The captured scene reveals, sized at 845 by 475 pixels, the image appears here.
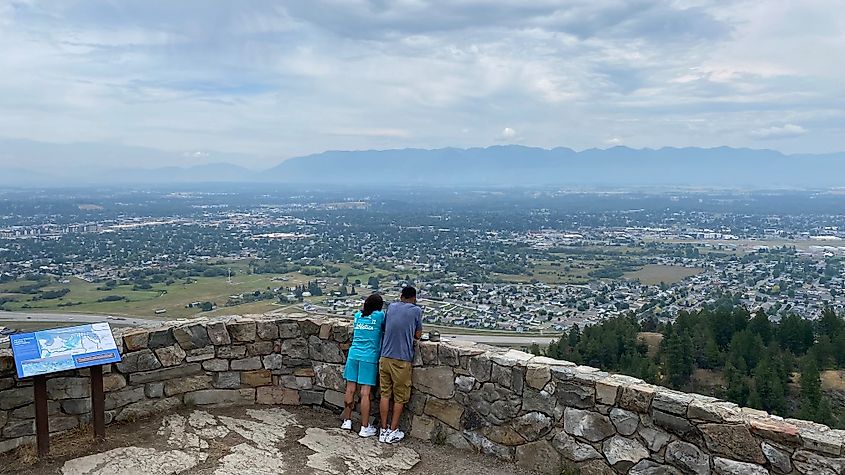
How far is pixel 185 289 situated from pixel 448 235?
38.3 m

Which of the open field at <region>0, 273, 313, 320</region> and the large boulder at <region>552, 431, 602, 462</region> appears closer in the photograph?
the large boulder at <region>552, 431, 602, 462</region>

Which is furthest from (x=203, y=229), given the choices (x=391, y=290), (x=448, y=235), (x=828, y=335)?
(x=828, y=335)

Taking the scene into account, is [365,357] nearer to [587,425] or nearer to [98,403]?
[587,425]

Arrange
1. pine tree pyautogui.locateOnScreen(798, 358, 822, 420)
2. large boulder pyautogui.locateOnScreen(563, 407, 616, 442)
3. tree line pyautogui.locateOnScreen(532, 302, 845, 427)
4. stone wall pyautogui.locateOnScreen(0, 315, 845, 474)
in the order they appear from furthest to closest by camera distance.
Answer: tree line pyautogui.locateOnScreen(532, 302, 845, 427) < pine tree pyautogui.locateOnScreen(798, 358, 822, 420) < large boulder pyautogui.locateOnScreen(563, 407, 616, 442) < stone wall pyautogui.locateOnScreen(0, 315, 845, 474)

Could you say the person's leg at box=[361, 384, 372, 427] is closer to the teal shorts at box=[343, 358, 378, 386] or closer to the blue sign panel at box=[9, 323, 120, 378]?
the teal shorts at box=[343, 358, 378, 386]

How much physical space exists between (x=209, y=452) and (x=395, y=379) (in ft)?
5.23

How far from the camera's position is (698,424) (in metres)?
4.26

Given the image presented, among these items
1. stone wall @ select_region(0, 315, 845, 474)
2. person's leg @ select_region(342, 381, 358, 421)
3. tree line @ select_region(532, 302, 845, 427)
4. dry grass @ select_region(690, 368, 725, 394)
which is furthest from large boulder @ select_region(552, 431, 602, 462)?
dry grass @ select_region(690, 368, 725, 394)

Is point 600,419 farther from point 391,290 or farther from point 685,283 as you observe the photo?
point 685,283

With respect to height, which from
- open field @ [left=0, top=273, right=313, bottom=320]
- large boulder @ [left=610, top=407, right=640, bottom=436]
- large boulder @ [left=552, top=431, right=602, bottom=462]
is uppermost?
large boulder @ [left=610, top=407, right=640, bottom=436]

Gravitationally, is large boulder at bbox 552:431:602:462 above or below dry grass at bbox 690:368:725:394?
above

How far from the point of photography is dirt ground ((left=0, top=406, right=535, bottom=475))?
16.4ft

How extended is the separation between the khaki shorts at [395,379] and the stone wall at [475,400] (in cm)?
12

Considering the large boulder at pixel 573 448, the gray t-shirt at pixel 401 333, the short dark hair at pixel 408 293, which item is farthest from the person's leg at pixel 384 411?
the large boulder at pixel 573 448
